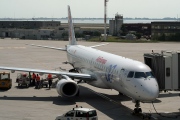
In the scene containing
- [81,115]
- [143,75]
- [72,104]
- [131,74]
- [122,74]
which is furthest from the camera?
[72,104]

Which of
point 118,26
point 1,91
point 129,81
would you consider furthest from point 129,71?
point 118,26

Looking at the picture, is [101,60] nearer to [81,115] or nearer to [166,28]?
[81,115]

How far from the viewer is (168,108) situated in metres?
27.1

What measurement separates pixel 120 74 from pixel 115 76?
936mm

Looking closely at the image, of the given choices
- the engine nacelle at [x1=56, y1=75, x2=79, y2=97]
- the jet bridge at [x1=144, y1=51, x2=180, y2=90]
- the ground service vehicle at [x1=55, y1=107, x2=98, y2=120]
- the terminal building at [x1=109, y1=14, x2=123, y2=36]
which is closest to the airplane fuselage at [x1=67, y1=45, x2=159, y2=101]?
the jet bridge at [x1=144, y1=51, x2=180, y2=90]

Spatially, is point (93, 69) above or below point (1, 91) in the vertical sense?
above

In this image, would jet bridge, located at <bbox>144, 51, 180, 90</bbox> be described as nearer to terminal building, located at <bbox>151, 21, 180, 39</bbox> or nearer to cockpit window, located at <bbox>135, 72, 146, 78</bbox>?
cockpit window, located at <bbox>135, 72, 146, 78</bbox>

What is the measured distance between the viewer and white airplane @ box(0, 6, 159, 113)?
23.5 metres

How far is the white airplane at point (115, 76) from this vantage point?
23.5m

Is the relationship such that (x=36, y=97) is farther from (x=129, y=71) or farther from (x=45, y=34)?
(x=45, y=34)

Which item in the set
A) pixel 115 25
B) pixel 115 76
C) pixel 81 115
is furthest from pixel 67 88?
pixel 115 25

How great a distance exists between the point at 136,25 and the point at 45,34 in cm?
3780

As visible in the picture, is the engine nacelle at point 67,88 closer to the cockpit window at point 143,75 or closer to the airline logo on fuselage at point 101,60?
the airline logo on fuselage at point 101,60

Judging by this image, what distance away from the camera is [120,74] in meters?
26.0
